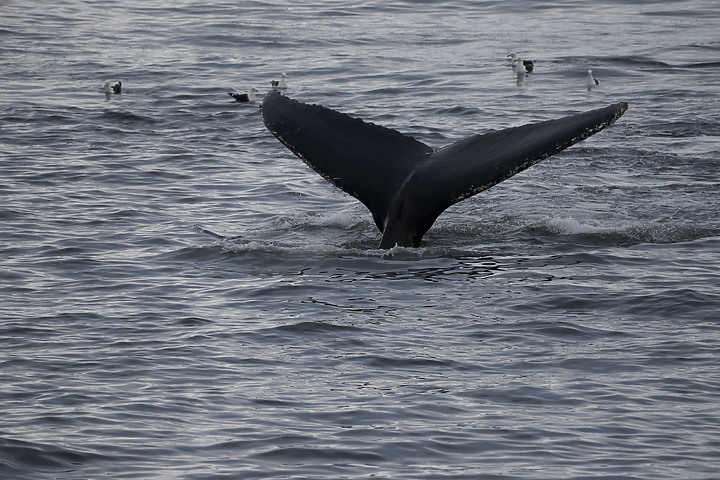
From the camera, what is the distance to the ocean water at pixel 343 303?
6.12m

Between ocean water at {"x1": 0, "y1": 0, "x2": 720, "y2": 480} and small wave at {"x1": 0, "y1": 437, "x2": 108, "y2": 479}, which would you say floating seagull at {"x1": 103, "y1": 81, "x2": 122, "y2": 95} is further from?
small wave at {"x1": 0, "y1": 437, "x2": 108, "y2": 479}

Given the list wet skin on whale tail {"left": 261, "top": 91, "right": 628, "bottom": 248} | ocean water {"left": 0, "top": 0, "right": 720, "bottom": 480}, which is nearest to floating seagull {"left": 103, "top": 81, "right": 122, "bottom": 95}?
ocean water {"left": 0, "top": 0, "right": 720, "bottom": 480}

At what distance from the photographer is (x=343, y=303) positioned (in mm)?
8500

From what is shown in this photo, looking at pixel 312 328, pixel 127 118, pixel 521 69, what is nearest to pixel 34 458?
pixel 312 328

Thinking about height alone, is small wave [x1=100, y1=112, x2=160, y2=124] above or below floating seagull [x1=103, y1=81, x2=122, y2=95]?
below

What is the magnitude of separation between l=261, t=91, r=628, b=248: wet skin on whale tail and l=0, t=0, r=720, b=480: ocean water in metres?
0.60

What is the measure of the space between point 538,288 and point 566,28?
19.6 metres

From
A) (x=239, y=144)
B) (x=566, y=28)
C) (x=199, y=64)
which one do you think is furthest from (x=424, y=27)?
(x=239, y=144)

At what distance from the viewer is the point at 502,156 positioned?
321 inches

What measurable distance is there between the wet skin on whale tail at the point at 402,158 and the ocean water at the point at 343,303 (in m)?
0.60

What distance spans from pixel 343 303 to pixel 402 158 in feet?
3.94

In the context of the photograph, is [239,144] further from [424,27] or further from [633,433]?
[424,27]

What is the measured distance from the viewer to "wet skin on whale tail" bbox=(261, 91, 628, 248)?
8062 millimetres

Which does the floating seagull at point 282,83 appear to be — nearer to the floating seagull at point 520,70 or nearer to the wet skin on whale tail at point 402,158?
the floating seagull at point 520,70
